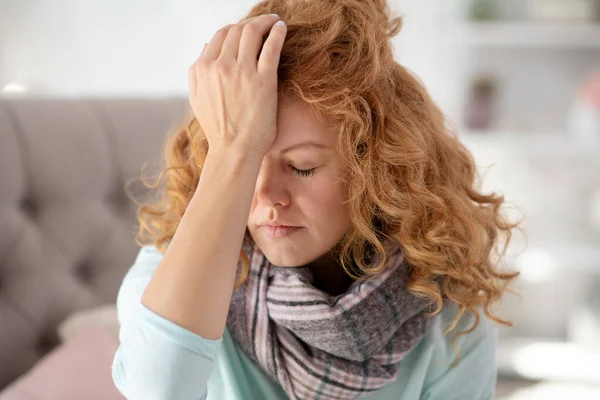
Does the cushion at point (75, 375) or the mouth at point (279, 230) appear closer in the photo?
the mouth at point (279, 230)

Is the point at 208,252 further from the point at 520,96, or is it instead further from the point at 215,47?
the point at 520,96

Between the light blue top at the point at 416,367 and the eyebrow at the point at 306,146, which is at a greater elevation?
the eyebrow at the point at 306,146

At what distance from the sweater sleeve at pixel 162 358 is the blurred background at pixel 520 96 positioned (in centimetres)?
139

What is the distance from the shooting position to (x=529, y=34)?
244 centimetres

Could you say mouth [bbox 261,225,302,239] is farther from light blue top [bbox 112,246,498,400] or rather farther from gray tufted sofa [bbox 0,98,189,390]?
gray tufted sofa [bbox 0,98,189,390]

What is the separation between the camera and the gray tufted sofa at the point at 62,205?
125cm

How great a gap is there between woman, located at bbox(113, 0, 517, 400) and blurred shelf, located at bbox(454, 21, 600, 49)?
161 centimetres

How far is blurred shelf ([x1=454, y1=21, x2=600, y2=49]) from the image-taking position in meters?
2.41

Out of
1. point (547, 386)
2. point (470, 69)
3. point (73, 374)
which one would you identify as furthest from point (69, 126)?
point (547, 386)

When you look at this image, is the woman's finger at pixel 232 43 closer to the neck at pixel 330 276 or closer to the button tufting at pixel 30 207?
the neck at pixel 330 276

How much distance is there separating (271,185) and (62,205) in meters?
0.74

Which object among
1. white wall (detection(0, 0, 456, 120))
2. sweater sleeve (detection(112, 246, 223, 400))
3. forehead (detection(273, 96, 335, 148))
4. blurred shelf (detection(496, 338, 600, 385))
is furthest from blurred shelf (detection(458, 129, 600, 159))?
sweater sleeve (detection(112, 246, 223, 400))

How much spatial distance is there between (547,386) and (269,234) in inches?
78.1

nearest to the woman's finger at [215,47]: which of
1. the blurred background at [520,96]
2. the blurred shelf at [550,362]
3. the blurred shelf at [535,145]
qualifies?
the blurred background at [520,96]
